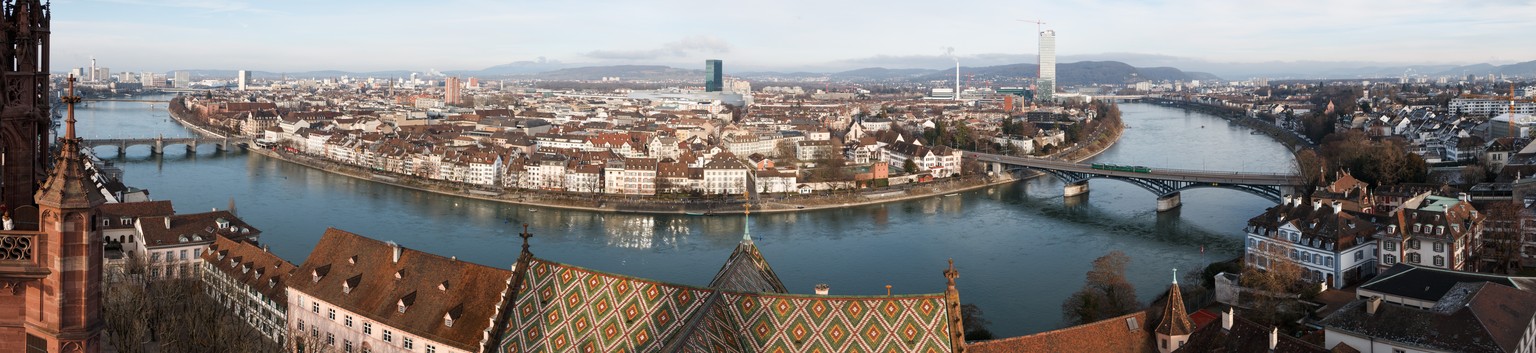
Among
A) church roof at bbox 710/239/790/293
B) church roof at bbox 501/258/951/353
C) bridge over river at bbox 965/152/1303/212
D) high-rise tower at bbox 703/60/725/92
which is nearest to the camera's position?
church roof at bbox 501/258/951/353

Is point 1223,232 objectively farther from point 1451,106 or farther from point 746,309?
point 1451,106

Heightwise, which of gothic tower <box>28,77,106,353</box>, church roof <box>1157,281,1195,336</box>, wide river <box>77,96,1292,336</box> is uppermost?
gothic tower <box>28,77,106,353</box>

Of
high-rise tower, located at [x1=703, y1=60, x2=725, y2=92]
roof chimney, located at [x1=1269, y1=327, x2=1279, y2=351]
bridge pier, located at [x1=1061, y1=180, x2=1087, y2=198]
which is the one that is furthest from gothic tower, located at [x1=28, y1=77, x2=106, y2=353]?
high-rise tower, located at [x1=703, y1=60, x2=725, y2=92]

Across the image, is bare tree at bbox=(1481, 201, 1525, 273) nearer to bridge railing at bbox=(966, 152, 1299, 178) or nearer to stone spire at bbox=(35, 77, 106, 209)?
bridge railing at bbox=(966, 152, 1299, 178)

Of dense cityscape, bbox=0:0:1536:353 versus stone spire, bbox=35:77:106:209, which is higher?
stone spire, bbox=35:77:106:209

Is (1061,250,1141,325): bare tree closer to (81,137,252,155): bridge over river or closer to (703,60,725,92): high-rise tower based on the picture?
(81,137,252,155): bridge over river

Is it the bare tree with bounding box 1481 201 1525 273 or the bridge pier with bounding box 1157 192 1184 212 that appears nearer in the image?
the bare tree with bounding box 1481 201 1525 273

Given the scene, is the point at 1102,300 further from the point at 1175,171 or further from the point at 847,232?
the point at 1175,171

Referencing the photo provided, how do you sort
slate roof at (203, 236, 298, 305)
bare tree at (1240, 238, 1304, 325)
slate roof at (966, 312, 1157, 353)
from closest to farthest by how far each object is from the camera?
slate roof at (966, 312, 1157, 353), slate roof at (203, 236, 298, 305), bare tree at (1240, 238, 1304, 325)

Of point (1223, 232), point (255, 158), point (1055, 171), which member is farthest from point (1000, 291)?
point (255, 158)
